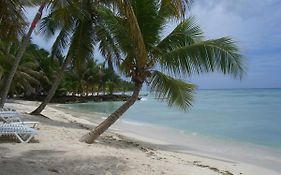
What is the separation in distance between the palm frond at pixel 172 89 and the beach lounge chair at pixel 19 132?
10.9 ft

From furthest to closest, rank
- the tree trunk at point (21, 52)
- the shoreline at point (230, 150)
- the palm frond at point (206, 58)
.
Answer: the tree trunk at point (21, 52)
the shoreline at point (230, 150)
the palm frond at point (206, 58)

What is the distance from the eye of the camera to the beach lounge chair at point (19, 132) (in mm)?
7480

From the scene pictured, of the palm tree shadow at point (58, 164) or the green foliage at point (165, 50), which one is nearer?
the palm tree shadow at point (58, 164)

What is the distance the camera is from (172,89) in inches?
380

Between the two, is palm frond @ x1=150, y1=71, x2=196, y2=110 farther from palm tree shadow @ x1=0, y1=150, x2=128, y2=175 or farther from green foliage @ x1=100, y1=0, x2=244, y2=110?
palm tree shadow @ x1=0, y1=150, x2=128, y2=175

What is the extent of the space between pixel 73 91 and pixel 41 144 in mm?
50916

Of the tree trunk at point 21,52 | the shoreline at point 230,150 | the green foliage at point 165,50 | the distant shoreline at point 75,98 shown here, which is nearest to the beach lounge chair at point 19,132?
the green foliage at point 165,50

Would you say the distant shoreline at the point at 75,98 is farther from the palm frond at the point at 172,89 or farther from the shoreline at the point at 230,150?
the palm frond at the point at 172,89

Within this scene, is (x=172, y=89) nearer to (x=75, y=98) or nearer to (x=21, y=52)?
(x=21, y=52)

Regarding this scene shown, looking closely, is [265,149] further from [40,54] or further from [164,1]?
[40,54]

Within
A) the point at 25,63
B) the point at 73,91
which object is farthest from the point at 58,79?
the point at 73,91

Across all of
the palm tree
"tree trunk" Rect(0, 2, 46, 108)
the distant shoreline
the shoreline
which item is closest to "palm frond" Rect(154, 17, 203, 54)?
the palm tree

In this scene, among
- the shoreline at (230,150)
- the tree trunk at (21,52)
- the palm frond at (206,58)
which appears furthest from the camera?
Answer: the tree trunk at (21,52)

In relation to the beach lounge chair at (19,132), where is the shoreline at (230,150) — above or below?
below
